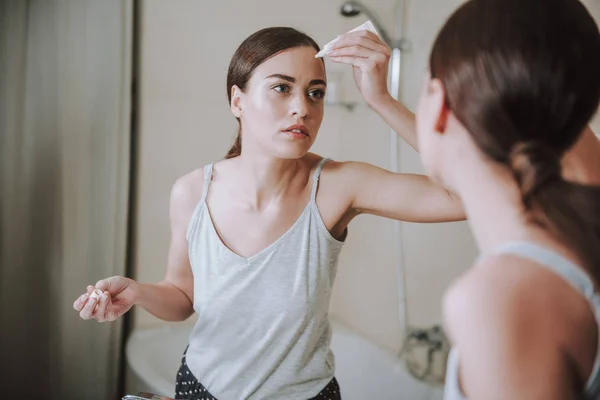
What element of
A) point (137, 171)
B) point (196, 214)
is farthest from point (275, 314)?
point (137, 171)

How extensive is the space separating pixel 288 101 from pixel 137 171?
1235 mm

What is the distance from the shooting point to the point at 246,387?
0.88 m

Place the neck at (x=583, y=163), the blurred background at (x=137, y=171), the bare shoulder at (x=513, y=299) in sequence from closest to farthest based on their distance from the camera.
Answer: the bare shoulder at (x=513, y=299), the neck at (x=583, y=163), the blurred background at (x=137, y=171)

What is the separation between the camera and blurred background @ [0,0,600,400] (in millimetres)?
1477

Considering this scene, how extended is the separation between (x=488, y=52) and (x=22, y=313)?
1.51 metres

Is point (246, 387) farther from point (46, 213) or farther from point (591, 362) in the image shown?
point (46, 213)

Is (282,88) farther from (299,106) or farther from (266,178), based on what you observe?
(266,178)

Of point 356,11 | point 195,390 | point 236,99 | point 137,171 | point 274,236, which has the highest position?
point 356,11

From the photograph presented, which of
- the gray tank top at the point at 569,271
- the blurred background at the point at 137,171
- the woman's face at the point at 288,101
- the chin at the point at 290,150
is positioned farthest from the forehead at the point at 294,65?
the blurred background at the point at 137,171

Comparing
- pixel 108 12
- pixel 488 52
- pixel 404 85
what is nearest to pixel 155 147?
pixel 108 12

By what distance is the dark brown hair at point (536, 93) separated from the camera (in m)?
0.43

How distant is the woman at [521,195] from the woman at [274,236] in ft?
1.16

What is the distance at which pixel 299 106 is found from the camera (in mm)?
845

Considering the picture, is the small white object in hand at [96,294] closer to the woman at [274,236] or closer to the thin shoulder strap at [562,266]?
the woman at [274,236]
